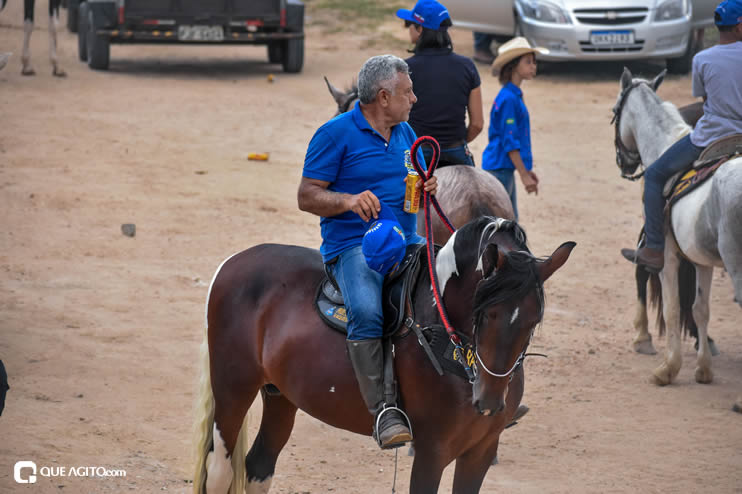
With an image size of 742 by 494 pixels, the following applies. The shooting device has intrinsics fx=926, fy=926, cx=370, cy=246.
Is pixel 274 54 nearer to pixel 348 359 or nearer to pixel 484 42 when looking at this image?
pixel 484 42

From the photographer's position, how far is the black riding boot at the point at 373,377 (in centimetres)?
386

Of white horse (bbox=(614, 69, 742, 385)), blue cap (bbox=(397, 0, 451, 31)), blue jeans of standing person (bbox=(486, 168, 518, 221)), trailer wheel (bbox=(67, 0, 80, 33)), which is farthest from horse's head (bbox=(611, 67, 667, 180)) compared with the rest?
trailer wheel (bbox=(67, 0, 80, 33))

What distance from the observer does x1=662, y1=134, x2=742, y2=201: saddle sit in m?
6.27

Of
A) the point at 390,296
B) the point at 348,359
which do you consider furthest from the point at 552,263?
the point at 348,359

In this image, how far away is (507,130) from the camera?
7066mm

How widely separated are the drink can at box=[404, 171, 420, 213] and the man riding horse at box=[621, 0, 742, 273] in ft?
10.3

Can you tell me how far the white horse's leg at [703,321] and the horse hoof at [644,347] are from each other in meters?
0.60

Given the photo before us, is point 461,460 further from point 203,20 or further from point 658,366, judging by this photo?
point 203,20

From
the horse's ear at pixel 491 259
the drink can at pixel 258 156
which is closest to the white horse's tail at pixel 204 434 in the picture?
the horse's ear at pixel 491 259

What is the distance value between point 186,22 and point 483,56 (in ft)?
20.2

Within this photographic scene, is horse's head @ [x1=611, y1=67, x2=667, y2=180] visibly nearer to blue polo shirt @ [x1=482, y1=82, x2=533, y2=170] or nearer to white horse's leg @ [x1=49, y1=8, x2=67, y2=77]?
blue polo shirt @ [x1=482, y1=82, x2=533, y2=170]

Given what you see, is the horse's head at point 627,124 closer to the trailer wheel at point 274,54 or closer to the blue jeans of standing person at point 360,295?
the blue jeans of standing person at point 360,295

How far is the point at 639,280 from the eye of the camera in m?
7.86

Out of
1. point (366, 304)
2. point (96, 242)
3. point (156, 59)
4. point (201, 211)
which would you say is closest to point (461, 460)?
point (366, 304)
